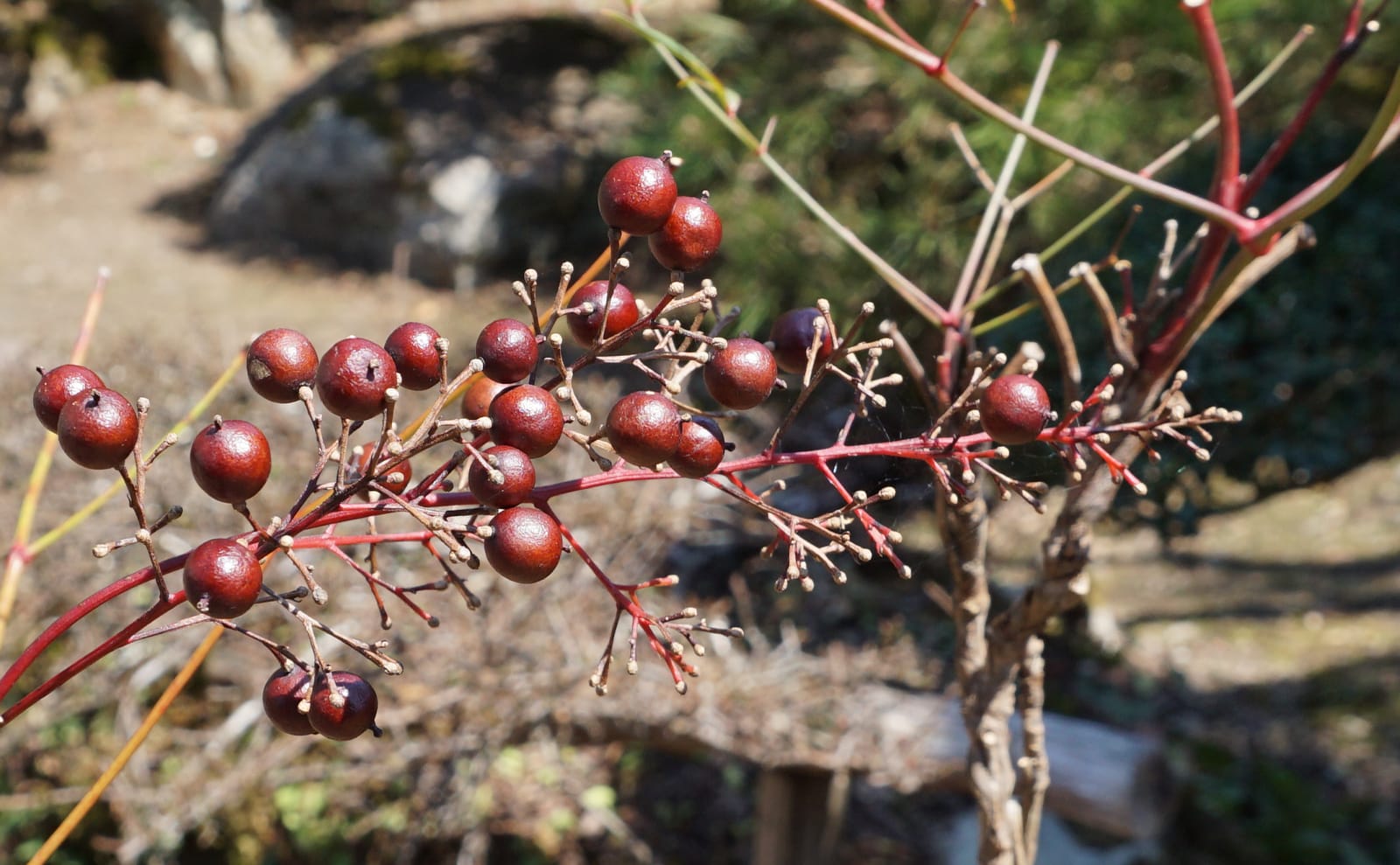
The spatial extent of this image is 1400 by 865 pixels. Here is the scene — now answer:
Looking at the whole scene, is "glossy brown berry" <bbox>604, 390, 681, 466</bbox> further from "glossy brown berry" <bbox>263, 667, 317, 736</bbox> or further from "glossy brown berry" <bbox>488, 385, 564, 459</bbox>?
"glossy brown berry" <bbox>263, 667, 317, 736</bbox>

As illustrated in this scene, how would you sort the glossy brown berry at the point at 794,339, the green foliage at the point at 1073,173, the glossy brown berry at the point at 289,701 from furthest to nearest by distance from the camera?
1. the green foliage at the point at 1073,173
2. the glossy brown berry at the point at 794,339
3. the glossy brown berry at the point at 289,701

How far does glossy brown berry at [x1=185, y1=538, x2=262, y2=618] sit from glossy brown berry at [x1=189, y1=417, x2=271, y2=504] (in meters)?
0.03

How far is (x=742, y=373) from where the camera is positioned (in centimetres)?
66

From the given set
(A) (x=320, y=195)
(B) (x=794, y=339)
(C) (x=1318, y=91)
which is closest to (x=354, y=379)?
(B) (x=794, y=339)

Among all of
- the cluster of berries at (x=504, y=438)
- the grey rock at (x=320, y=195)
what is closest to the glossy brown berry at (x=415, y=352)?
the cluster of berries at (x=504, y=438)

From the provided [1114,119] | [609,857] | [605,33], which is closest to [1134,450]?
[609,857]

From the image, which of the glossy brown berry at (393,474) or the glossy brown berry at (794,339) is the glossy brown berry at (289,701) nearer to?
the glossy brown berry at (393,474)

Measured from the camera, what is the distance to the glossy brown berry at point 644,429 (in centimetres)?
60

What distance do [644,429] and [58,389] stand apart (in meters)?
0.32

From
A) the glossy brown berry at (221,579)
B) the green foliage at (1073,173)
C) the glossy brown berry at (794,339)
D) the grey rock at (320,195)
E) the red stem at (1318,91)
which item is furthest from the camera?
the grey rock at (320,195)

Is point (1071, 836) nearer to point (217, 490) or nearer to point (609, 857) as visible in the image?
point (609, 857)

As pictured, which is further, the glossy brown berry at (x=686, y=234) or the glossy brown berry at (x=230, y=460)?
the glossy brown berry at (x=686, y=234)

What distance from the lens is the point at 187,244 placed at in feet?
24.5

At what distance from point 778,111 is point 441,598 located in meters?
2.75
